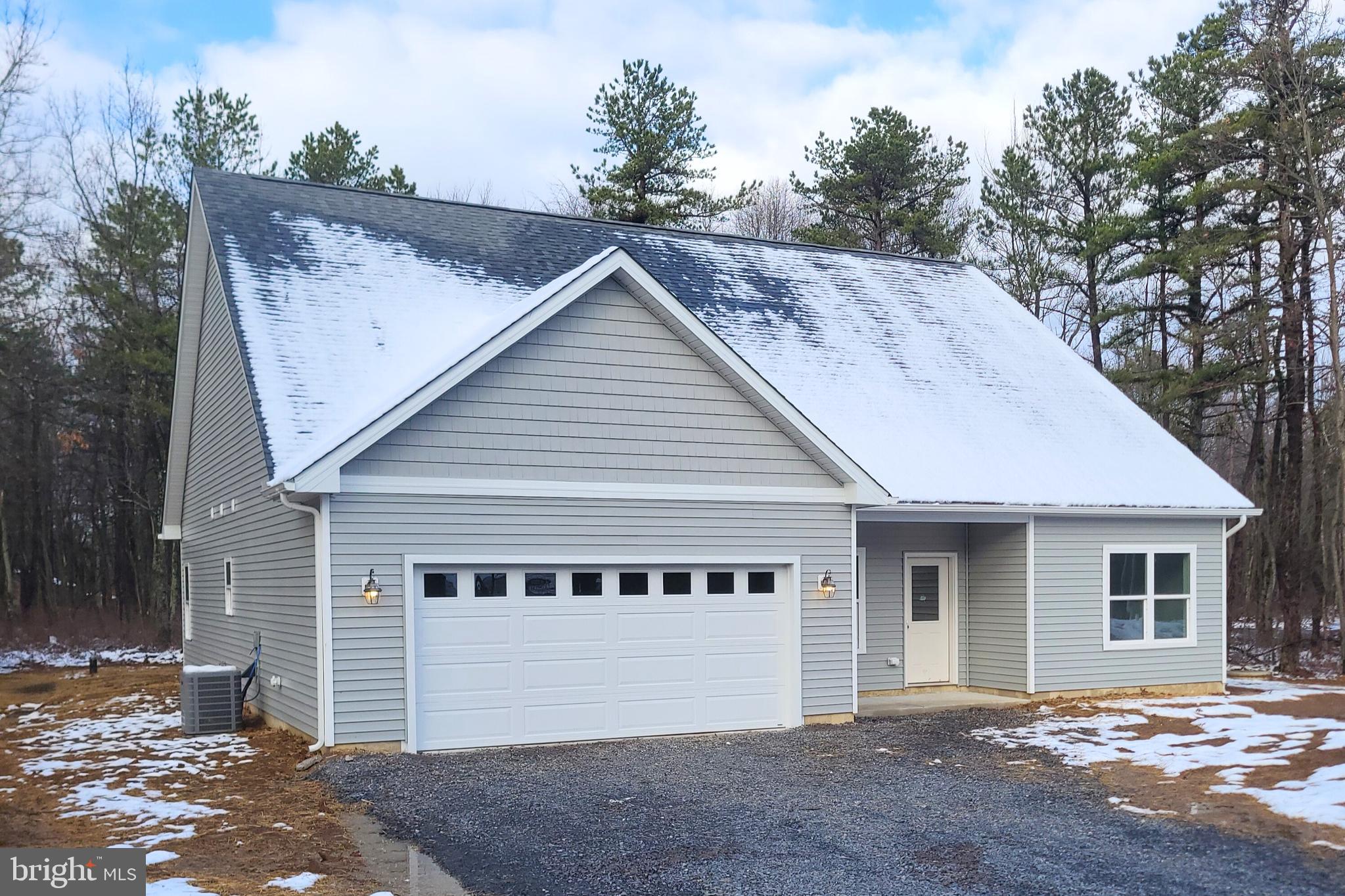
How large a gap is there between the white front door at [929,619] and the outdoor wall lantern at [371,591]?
300 inches

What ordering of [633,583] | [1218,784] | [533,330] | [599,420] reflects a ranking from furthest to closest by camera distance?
[633,583], [599,420], [533,330], [1218,784]

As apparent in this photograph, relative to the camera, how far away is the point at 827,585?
13.1m

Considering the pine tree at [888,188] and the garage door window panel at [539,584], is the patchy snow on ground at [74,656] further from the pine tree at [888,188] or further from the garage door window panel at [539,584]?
the pine tree at [888,188]

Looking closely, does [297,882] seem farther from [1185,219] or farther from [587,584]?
[1185,219]

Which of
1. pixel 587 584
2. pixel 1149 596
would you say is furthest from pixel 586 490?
pixel 1149 596

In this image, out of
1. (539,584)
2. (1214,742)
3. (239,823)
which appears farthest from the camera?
(539,584)

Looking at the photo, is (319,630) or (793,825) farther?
(319,630)

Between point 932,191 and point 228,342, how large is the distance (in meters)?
21.6

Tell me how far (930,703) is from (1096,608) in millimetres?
2628

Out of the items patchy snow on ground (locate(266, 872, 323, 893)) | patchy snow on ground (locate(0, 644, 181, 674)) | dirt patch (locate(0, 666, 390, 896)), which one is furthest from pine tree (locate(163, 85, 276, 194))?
patchy snow on ground (locate(266, 872, 323, 893))

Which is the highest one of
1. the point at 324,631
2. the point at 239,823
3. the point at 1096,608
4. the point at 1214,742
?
the point at 324,631

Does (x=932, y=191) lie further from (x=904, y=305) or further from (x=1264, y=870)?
(x=1264, y=870)

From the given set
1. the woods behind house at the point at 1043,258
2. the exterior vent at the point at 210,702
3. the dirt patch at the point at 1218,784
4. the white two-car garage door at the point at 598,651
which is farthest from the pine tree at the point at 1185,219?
the exterior vent at the point at 210,702

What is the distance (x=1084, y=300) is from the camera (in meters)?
30.1
